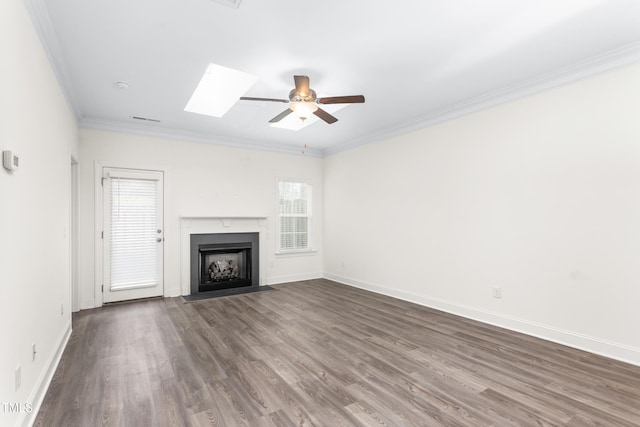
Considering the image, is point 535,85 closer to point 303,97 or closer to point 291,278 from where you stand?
point 303,97

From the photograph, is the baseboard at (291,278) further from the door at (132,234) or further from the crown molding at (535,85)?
the crown molding at (535,85)

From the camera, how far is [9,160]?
164cm

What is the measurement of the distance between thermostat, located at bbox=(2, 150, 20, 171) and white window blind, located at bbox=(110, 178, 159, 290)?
11.0ft

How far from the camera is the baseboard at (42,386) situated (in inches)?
74.6

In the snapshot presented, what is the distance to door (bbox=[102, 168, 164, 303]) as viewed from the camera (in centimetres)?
473

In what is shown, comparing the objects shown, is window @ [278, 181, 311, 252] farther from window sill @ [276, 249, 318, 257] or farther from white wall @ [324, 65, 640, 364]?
white wall @ [324, 65, 640, 364]

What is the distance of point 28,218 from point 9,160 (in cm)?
58

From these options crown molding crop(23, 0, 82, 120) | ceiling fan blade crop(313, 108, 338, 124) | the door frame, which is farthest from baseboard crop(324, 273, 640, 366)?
crown molding crop(23, 0, 82, 120)

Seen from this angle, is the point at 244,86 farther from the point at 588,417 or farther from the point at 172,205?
the point at 588,417

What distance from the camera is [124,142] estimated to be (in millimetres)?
4852

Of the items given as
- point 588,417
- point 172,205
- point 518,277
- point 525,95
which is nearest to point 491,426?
point 588,417

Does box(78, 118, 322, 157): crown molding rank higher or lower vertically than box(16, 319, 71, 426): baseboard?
higher

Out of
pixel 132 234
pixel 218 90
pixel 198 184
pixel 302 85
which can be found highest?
pixel 218 90

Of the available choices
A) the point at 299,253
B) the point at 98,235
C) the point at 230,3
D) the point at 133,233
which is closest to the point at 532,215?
the point at 230,3
